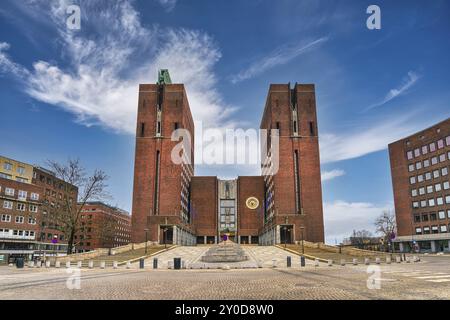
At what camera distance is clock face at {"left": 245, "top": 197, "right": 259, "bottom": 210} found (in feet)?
324

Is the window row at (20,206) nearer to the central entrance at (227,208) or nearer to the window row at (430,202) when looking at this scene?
the central entrance at (227,208)

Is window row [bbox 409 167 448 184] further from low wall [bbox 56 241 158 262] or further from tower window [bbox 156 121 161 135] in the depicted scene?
low wall [bbox 56 241 158 262]

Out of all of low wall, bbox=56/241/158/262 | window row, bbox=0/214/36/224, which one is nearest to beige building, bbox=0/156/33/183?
window row, bbox=0/214/36/224

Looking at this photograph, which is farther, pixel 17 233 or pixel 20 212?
pixel 20 212

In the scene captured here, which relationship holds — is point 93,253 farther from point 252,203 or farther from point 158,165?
point 252,203

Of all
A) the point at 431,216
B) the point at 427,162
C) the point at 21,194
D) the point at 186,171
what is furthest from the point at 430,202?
the point at 21,194

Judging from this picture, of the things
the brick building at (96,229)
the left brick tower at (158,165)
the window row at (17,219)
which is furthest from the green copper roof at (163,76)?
the window row at (17,219)

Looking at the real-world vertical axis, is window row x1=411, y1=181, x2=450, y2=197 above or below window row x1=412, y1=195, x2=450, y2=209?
above

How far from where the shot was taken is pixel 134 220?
76875mm

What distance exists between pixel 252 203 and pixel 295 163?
23.3 meters

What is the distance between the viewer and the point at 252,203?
98.9 meters

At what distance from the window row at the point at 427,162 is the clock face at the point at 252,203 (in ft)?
131

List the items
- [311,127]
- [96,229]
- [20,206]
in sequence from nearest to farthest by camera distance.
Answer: [20,206] → [311,127] → [96,229]

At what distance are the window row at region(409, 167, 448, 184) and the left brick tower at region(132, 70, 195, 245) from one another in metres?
56.6
